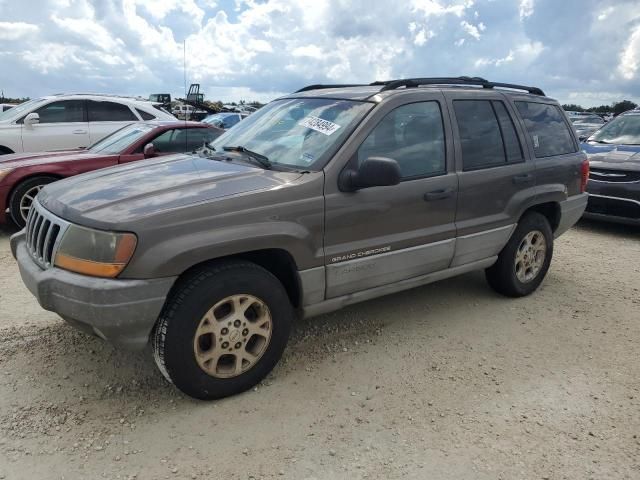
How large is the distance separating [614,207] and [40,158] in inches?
305

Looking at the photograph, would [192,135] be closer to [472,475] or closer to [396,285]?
[396,285]

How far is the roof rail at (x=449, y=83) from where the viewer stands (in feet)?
12.7

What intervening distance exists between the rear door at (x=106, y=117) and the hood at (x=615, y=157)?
7.63m

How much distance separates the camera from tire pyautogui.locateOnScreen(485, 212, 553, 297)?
4.53 m

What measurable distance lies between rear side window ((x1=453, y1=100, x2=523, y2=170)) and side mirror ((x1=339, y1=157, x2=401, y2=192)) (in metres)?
1.04

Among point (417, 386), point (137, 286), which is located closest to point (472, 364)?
point (417, 386)

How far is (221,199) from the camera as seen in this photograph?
292 centimetres

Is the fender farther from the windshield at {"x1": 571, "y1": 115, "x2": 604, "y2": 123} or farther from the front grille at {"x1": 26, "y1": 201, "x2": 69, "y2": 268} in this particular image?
the windshield at {"x1": 571, "y1": 115, "x2": 604, "y2": 123}

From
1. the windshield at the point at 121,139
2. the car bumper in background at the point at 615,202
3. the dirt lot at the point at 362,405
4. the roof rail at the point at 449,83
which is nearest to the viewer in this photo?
the dirt lot at the point at 362,405

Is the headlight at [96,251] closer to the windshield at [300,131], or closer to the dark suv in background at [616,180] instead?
the windshield at [300,131]

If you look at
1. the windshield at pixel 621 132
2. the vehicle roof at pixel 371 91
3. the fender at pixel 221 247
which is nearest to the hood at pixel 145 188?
the fender at pixel 221 247

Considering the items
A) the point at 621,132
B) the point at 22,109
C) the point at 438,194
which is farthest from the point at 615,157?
the point at 22,109

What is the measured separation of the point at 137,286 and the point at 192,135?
5.18m

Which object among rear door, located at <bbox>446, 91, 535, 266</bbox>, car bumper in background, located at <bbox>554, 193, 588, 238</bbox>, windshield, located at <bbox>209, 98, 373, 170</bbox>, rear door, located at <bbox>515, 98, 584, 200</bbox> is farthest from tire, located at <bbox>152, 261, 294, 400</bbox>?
car bumper in background, located at <bbox>554, 193, 588, 238</bbox>
